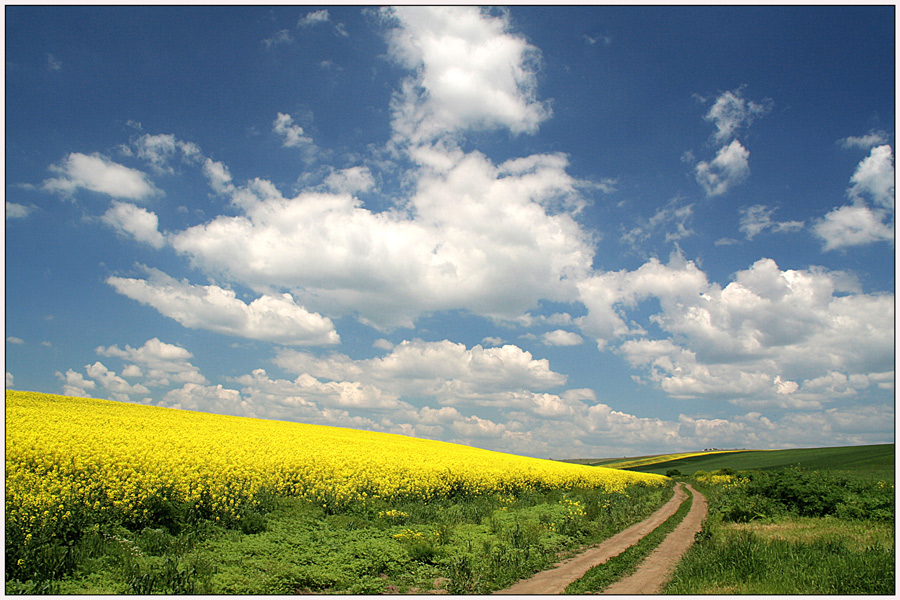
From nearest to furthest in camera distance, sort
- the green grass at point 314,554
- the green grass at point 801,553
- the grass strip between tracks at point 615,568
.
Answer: the green grass at point 314,554, the green grass at point 801,553, the grass strip between tracks at point 615,568

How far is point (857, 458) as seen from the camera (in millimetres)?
60531

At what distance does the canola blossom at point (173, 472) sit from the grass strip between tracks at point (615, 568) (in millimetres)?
7115

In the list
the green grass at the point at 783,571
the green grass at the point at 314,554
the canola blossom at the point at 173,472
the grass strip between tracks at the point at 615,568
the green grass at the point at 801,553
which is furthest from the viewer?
the canola blossom at the point at 173,472

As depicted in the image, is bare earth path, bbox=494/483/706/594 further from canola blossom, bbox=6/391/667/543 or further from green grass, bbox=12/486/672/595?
canola blossom, bbox=6/391/667/543

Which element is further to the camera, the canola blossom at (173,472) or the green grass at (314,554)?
the canola blossom at (173,472)

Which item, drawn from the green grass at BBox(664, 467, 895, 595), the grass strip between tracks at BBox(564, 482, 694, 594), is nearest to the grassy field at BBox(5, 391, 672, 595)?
the grass strip between tracks at BBox(564, 482, 694, 594)

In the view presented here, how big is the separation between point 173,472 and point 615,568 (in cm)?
1078

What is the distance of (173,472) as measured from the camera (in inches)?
459

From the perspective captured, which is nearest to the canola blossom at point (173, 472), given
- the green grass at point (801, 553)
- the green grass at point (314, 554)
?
the green grass at point (314, 554)

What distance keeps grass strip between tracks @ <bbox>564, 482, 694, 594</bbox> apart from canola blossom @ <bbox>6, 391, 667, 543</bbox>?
7115 mm

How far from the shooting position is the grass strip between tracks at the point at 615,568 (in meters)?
8.79

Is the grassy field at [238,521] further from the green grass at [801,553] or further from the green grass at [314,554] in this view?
the green grass at [801,553]

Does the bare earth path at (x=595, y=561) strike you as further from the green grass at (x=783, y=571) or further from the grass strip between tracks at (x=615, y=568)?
the green grass at (x=783, y=571)

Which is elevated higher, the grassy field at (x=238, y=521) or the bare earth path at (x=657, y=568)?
the grassy field at (x=238, y=521)
